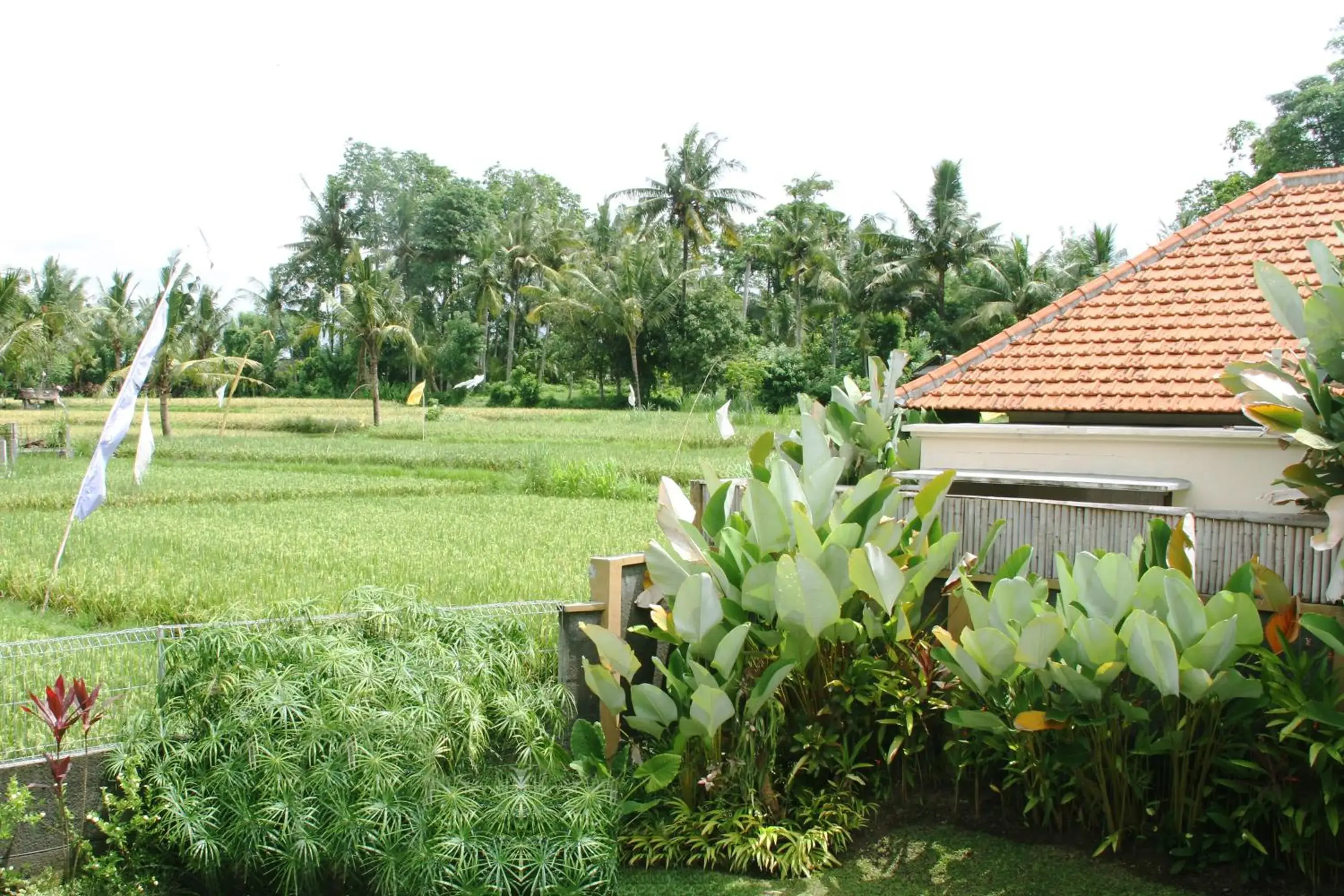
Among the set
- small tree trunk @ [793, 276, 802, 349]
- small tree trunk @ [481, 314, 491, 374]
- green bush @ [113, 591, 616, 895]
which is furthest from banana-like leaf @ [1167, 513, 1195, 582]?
small tree trunk @ [481, 314, 491, 374]

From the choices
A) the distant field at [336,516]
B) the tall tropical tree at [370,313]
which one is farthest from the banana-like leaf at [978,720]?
the tall tropical tree at [370,313]

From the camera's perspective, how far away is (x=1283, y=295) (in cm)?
454

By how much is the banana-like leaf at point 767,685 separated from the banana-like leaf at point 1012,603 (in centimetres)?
90

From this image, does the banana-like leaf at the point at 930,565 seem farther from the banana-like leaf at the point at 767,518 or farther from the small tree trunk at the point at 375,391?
the small tree trunk at the point at 375,391

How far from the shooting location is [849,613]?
5508 mm

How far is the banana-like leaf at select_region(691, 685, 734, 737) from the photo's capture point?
4945mm

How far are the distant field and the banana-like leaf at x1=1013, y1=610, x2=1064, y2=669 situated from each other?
1.93 m

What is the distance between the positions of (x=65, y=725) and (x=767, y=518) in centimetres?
307

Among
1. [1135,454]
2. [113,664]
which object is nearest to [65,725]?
[113,664]

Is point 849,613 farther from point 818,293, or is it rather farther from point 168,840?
point 818,293

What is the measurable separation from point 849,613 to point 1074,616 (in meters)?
1.15

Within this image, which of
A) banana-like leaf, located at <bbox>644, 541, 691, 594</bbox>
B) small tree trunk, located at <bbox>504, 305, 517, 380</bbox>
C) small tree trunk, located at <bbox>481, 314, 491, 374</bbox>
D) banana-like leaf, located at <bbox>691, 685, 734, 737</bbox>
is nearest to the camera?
banana-like leaf, located at <bbox>691, 685, 734, 737</bbox>

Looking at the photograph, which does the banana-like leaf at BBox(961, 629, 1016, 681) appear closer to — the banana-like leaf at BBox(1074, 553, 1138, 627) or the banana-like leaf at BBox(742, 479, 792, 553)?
the banana-like leaf at BBox(1074, 553, 1138, 627)

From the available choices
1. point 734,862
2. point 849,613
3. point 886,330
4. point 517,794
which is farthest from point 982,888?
point 886,330
